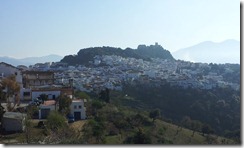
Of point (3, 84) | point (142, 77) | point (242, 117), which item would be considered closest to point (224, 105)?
point (142, 77)

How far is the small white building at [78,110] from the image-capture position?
9.38m

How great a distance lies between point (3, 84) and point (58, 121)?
345 cm

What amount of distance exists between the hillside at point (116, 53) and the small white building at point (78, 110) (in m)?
23.4

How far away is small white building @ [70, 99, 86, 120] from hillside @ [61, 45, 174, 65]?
2343 cm

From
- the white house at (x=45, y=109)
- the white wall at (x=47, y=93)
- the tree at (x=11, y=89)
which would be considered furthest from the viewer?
the white wall at (x=47, y=93)

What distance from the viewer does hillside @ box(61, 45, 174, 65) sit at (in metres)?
34.2

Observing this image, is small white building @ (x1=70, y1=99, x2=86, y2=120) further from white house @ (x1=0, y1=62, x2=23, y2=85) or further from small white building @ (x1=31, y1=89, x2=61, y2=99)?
white house @ (x1=0, y1=62, x2=23, y2=85)

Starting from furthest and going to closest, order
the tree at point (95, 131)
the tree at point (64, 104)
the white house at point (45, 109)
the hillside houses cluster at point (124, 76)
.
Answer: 1. the hillside houses cluster at point (124, 76)
2. the tree at point (64, 104)
3. the white house at point (45, 109)
4. the tree at point (95, 131)

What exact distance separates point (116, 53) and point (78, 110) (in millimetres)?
33957

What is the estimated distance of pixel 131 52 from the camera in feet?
146

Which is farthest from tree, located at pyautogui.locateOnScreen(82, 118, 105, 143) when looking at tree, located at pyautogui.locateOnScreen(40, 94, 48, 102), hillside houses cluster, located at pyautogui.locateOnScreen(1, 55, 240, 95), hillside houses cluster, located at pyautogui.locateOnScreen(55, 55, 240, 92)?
hillside houses cluster, located at pyautogui.locateOnScreen(55, 55, 240, 92)

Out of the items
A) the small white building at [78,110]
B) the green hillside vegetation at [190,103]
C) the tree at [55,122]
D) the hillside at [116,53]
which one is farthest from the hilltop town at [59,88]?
the hillside at [116,53]

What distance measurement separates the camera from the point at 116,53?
4328cm

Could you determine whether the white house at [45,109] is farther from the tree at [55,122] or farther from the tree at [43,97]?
the tree at [55,122]
